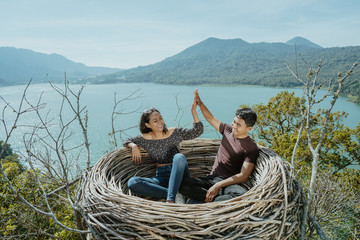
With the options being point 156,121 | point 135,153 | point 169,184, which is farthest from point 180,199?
point 156,121

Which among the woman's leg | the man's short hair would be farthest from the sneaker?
the man's short hair

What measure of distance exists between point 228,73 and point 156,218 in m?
111

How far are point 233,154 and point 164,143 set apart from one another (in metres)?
0.72

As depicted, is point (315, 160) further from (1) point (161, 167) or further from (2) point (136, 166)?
(2) point (136, 166)

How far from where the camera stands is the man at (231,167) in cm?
193

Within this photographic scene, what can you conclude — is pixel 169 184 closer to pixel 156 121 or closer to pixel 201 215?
pixel 156 121

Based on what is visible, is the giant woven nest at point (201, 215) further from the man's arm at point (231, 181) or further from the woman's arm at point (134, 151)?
the woman's arm at point (134, 151)

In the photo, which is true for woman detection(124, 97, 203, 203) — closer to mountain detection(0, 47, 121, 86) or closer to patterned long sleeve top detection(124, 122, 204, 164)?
patterned long sleeve top detection(124, 122, 204, 164)

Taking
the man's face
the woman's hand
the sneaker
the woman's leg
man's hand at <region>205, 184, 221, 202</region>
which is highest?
the man's face

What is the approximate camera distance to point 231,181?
1.95 m

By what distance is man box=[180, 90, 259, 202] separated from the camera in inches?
76.0

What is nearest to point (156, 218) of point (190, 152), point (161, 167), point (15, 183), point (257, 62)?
point (161, 167)

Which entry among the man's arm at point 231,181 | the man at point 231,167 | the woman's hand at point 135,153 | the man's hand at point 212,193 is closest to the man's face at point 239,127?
the man at point 231,167

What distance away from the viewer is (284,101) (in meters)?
9.44
